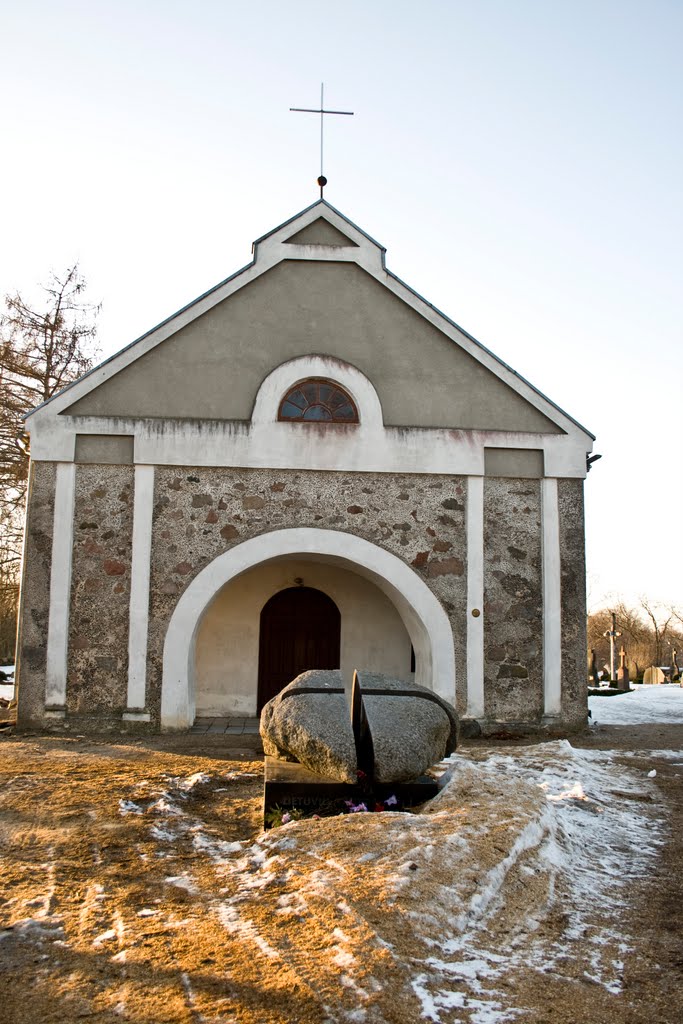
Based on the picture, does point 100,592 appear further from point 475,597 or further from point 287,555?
point 475,597

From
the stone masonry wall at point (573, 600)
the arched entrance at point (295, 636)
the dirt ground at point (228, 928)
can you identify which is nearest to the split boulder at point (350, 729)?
the dirt ground at point (228, 928)

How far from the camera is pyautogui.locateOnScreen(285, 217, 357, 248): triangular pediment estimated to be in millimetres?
10875

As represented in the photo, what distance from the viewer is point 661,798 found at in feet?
21.0

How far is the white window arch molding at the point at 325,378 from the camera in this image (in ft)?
33.9

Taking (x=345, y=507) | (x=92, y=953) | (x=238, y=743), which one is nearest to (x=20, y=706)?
(x=238, y=743)

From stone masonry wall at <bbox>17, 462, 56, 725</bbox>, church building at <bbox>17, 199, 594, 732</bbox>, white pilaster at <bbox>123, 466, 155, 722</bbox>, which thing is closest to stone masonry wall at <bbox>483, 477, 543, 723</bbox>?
church building at <bbox>17, 199, 594, 732</bbox>

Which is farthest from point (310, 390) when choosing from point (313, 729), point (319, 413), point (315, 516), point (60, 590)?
point (313, 729)

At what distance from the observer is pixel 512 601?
10.3 meters

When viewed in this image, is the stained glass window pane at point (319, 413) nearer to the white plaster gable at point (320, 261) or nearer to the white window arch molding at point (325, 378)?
the white window arch molding at point (325, 378)

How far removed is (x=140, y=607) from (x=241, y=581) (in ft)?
8.01

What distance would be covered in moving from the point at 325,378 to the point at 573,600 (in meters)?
4.07

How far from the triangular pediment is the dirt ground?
7.28 meters

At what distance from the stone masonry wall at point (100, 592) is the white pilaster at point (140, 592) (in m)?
0.08

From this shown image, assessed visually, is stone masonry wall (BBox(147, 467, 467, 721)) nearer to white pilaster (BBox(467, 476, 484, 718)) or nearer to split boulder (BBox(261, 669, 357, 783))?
white pilaster (BBox(467, 476, 484, 718))
